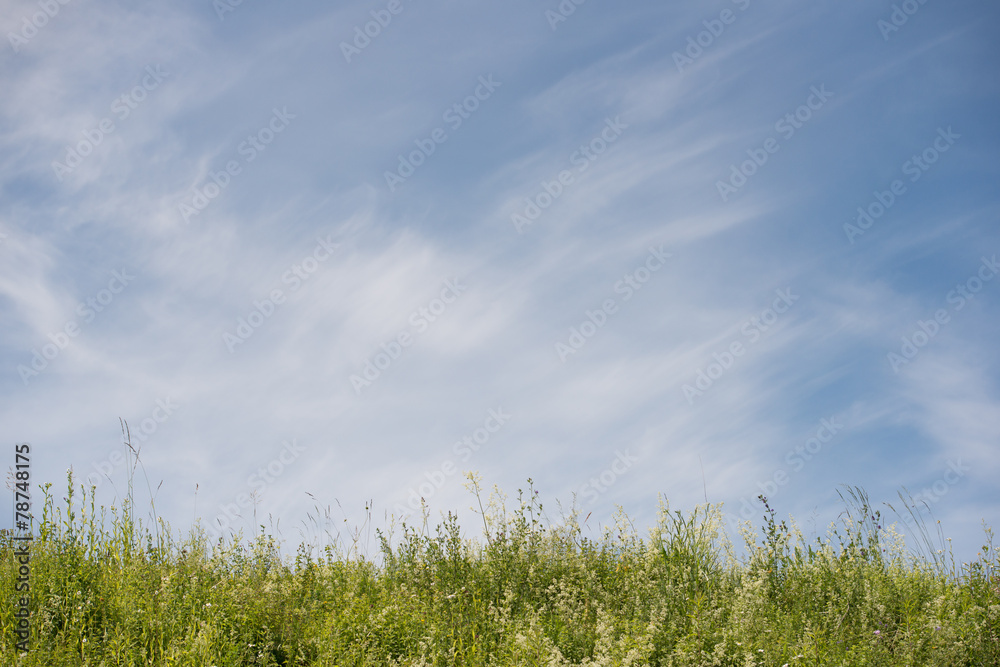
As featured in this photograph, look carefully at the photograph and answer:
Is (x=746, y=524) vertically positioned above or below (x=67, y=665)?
above

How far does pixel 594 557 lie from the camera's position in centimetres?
812

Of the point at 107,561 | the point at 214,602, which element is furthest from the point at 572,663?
the point at 107,561

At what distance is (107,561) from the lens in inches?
285

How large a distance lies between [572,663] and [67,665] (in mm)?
4056

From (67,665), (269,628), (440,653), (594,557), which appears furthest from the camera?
(594,557)

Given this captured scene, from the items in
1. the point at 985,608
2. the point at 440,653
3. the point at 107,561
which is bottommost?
the point at 985,608

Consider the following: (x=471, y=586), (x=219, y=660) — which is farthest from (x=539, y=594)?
(x=219, y=660)

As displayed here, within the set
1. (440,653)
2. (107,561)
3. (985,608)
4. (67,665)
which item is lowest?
(985,608)

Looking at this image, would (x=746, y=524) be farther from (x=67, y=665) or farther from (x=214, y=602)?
(x=67, y=665)

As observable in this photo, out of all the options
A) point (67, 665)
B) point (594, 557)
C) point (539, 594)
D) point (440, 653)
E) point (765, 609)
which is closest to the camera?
point (67, 665)

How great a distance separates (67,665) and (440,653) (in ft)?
9.71

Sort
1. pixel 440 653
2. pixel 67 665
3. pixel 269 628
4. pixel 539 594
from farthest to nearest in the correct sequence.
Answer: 1. pixel 539 594
2. pixel 269 628
3. pixel 440 653
4. pixel 67 665

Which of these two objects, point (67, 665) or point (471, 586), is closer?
point (67, 665)

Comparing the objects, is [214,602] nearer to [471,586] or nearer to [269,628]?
[269,628]
